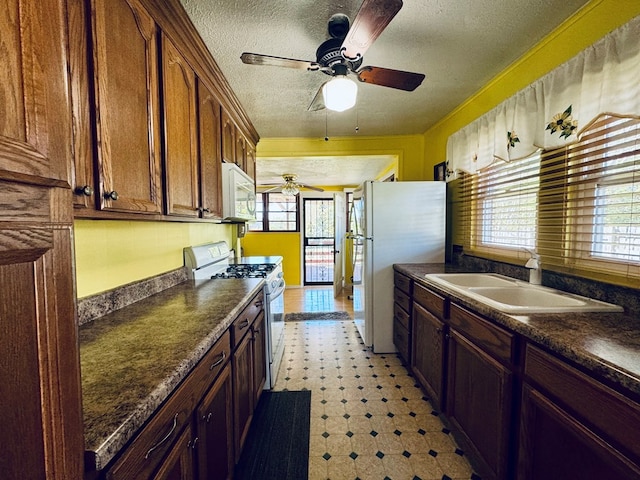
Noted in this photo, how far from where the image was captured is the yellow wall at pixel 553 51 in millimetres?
1337

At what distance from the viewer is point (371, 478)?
146 centimetres

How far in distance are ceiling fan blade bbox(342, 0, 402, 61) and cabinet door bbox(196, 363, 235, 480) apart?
59.6 inches

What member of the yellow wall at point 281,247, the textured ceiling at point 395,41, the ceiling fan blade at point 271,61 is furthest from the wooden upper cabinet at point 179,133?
the yellow wall at point 281,247

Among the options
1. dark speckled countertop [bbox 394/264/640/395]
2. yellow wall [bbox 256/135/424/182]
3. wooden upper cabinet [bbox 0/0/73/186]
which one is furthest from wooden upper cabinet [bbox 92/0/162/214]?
yellow wall [bbox 256/135/424/182]

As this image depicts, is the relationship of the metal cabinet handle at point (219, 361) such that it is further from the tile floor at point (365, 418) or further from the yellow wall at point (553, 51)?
the yellow wall at point (553, 51)

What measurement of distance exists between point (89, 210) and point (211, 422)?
2.84 feet

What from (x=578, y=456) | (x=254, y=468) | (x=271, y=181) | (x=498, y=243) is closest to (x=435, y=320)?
(x=498, y=243)

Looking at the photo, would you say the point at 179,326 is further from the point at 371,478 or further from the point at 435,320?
the point at 435,320

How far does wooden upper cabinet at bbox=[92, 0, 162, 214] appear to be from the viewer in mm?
972

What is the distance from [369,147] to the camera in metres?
3.47

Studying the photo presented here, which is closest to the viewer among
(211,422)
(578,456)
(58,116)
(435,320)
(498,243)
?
(58,116)

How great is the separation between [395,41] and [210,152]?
4.38 feet

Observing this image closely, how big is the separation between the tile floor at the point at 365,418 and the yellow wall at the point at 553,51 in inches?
88.8

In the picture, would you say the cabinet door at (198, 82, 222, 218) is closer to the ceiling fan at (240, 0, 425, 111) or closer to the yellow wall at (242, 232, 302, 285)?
the ceiling fan at (240, 0, 425, 111)
